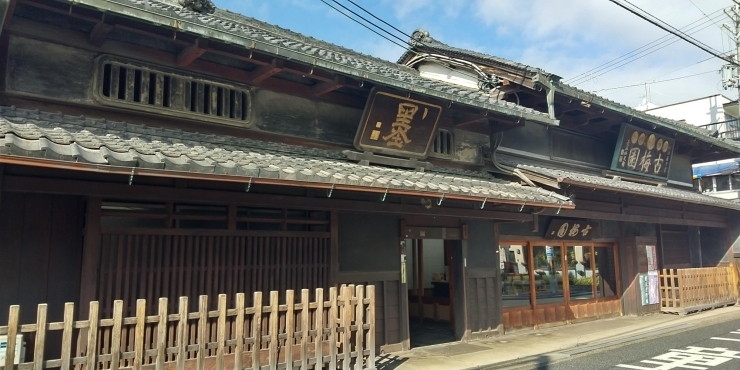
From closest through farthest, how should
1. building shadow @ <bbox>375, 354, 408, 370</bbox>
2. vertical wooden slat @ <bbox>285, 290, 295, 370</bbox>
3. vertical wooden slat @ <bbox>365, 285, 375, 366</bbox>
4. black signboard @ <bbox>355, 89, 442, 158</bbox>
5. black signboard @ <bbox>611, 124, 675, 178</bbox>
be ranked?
vertical wooden slat @ <bbox>285, 290, 295, 370</bbox> < vertical wooden slat @ <bbox>365, 285, 375, 366</bbox> < building shadow @ <bbox>375, 354, 408, 370</bbox> < black signboard @ <bbox>355, 89, 442, 158</bbox> < black signboard @ <bbox>611, 124, 675, 178</bbox>

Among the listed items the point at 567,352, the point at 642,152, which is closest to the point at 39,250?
Result: the point at 567,352

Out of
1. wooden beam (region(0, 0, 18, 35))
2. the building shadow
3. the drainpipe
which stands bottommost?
the building shadow

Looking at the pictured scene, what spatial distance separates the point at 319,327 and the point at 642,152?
12211 mm

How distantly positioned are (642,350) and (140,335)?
29.3 ft

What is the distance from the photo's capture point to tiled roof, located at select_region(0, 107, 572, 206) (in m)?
4.93

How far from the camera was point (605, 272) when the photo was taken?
14531 millimetres

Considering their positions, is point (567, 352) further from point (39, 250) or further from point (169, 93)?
point (39, 250)

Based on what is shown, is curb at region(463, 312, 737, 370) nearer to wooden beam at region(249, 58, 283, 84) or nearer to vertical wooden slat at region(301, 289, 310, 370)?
vertical wooden slat at region(301, 289, 310, 370)

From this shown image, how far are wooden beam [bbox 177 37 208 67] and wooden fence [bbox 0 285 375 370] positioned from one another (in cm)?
325

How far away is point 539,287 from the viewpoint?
12500 millimetres

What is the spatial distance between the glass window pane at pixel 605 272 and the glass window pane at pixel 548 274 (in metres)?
1.86

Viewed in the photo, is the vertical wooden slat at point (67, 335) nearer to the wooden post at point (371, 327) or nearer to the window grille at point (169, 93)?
the window grille at point (169, 93)

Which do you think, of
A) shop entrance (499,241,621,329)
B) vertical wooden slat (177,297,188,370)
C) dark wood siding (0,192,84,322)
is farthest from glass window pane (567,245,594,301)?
dark wood siding (0,192,84,322)

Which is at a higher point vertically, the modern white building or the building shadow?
the modern white building
